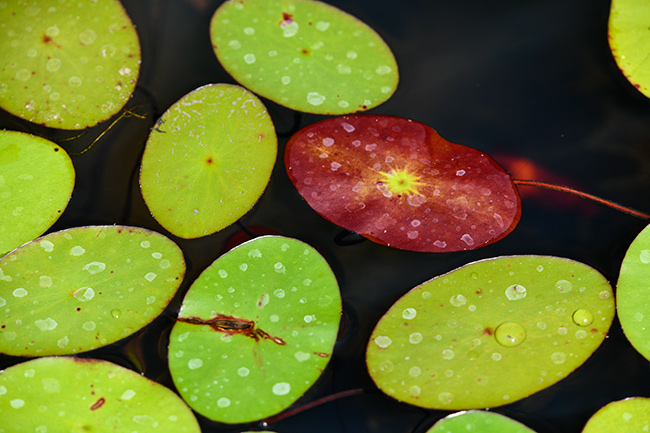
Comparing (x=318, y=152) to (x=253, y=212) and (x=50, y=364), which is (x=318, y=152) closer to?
(x=253, y=212)

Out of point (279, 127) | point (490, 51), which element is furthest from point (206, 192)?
point (490, 51)

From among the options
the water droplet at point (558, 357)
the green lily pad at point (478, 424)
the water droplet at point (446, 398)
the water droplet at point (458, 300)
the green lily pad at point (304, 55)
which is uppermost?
the green lily pad at point (304, 55)

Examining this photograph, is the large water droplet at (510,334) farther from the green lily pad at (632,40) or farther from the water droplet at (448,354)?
the green lily pad at (632,40)

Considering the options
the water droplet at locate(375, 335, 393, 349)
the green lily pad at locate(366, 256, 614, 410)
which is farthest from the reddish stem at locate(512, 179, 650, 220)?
the water droplet at locate(375, 335, 393, 349)

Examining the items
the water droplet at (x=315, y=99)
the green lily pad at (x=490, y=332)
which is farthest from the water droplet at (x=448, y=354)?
the water droplet at (x=315, y=99)

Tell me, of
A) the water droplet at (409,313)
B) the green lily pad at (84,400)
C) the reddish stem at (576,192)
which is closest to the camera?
the green lily pad at (84,400)
